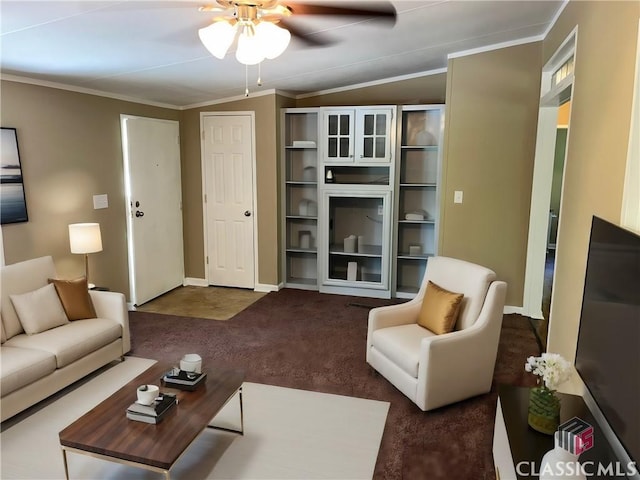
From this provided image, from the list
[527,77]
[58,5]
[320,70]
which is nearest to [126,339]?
[58,5]

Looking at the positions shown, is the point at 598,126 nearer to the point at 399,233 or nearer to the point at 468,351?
the point at 468,351

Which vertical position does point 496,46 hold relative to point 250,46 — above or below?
above

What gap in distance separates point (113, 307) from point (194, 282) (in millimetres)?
2367

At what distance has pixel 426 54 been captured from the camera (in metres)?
4.38

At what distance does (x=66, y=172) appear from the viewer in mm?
4207

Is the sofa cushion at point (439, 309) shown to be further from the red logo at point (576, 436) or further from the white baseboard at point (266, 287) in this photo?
the white baseboard at point (266, 287)

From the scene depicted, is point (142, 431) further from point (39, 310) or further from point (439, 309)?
point (439, 309)

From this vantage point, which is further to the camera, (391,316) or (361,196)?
(361,196)

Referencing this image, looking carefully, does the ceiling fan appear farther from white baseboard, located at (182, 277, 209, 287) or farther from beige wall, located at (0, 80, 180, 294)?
white baseboard, located at (182, 277, 209, 287)

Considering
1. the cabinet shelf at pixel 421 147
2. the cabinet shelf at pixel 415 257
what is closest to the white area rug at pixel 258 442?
the cabinet shelf at pixel 415 257

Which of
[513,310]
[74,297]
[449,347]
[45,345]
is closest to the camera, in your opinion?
[449,347]

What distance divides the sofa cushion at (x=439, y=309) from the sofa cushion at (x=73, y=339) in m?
2.34

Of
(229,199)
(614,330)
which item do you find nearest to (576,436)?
(614,330)

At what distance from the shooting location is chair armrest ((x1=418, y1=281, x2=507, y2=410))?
9.26 ft
